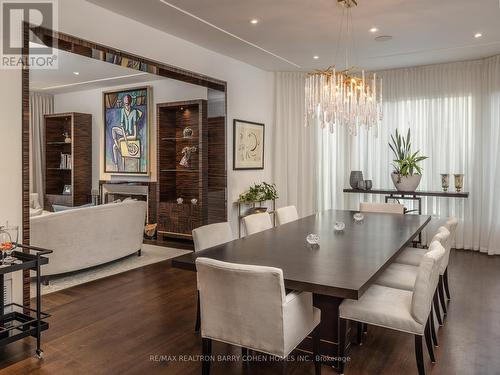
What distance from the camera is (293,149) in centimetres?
682

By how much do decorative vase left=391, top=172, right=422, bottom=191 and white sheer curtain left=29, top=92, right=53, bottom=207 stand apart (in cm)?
717

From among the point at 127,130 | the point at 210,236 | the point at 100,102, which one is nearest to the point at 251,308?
the point at 210,236

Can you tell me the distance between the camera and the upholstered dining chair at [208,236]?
9.75 feet

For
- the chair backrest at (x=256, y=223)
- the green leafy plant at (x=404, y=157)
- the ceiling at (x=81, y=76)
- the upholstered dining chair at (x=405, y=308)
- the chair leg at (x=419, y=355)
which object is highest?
the ceiling at (x=81, y=76)

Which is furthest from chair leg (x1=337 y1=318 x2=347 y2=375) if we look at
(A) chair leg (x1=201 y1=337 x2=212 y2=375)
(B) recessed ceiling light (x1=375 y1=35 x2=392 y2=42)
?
(B) recessed ceiling light (x1=375 y1=35 x2=392 y2=42)

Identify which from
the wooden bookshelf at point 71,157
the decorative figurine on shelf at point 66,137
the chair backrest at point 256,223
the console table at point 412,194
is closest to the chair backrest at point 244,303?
the chair backrest at point 256,223

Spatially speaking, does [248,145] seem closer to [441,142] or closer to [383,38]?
[383,38]

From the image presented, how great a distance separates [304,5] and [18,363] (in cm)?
378

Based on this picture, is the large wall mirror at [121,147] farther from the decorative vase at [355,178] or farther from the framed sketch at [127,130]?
the decorative vase at [355,178]

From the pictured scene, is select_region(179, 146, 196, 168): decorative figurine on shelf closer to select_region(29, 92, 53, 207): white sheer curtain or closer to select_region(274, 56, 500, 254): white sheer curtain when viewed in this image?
select_region(274, 56, 500, 254): white sheer curtain

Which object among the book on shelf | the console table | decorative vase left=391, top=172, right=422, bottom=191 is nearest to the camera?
the console table

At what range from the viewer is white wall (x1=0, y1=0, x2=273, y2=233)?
118 inches

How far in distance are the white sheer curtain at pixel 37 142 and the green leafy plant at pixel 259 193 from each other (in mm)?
5000

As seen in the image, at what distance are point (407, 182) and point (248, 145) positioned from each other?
247cm
